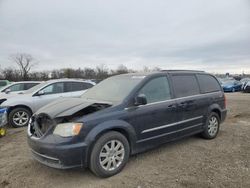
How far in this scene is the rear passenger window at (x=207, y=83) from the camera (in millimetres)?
5418

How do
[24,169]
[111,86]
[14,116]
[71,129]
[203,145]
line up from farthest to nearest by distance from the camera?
[14,116]
[203,145]
[111,86]
[24,169]
[71,129]

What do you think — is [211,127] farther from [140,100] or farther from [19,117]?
[19,117]

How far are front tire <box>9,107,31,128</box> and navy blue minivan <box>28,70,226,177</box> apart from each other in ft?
12.2

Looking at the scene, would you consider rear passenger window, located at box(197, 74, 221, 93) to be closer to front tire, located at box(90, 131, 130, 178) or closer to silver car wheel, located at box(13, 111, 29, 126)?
front tire, located at box(90, 131, 130, 178)

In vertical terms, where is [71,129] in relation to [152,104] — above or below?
below

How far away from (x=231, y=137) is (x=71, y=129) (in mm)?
4153

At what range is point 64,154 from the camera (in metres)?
3.20

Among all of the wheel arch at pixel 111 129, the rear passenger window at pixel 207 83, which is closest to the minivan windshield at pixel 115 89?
the wheel arch at pixel 111 129

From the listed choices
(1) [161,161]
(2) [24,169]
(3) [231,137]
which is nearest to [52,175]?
(2) [24,169]

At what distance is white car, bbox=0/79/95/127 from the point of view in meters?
7.36

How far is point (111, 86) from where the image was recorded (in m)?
4.64

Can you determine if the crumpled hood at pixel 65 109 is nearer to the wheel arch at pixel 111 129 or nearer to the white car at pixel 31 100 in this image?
the wheel arch at pixel 111 129

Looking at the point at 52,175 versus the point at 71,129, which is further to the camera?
the point at 52,175

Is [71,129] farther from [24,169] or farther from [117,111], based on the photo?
[24,169]
